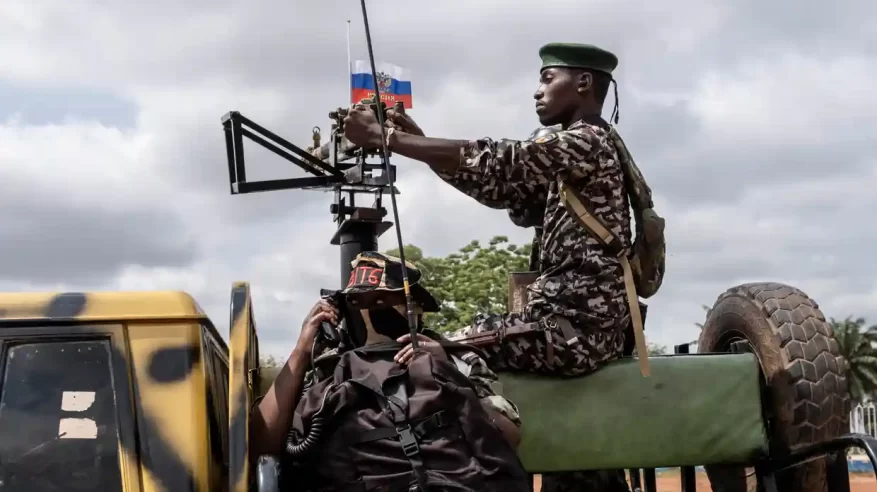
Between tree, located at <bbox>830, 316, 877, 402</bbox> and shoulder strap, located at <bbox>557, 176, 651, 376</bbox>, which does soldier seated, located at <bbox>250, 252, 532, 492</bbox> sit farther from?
tree, located at <bbox>830, 316, 877, 402</bbox>

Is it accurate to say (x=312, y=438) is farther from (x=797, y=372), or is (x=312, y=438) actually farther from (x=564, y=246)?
(x=797, y=372)

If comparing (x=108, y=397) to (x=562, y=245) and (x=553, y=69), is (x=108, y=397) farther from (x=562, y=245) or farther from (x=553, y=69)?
(x=553, y=69)

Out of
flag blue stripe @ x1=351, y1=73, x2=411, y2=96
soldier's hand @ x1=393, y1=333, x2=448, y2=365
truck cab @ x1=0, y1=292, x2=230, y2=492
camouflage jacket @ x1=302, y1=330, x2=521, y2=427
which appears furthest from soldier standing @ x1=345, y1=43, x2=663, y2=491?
flag blue stripe @ x1=351, y1=73, x2=411, y2=96

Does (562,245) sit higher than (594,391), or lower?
higher

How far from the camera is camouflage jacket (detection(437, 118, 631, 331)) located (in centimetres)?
373

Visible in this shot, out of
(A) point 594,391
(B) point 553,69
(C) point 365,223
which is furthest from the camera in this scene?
(C) point 365,223

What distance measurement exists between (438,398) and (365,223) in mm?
3391

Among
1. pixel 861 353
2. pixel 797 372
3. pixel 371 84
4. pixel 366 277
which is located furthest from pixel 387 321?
pixel 861 353

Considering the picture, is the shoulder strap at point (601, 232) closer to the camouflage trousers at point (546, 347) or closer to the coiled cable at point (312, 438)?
the camouflage trousers at point (546, 347)

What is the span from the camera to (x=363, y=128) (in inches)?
145

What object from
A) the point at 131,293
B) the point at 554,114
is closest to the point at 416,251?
the point at 554,114

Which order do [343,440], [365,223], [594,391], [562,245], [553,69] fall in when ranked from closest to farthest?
[343,440], [594,391], [562,245], [553,69], [365,223]

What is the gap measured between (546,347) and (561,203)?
1.92ft

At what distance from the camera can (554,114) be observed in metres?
4.23
